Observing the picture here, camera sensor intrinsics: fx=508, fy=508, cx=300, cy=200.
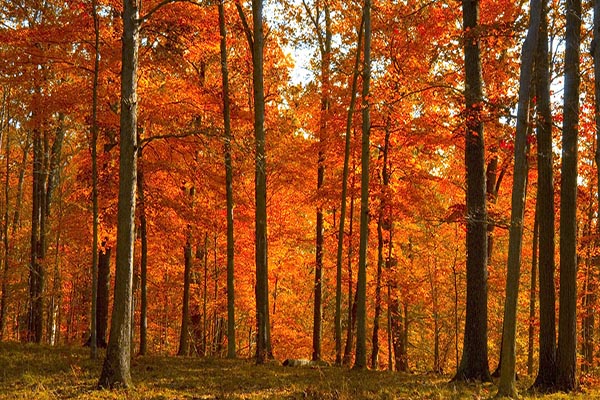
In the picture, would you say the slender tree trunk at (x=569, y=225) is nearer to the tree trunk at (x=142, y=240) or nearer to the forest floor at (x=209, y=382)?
the forest floor at (x=209, y=382)

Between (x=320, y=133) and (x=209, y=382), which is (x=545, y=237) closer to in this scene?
(x=209, y=382)

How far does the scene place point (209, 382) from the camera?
9703 millimetres

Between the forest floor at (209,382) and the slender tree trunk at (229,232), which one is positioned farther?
the slender tree trunk at (229,232)

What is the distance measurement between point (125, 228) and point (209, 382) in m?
3.50

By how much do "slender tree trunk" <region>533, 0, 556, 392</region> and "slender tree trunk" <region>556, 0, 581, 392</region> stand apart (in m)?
0.19

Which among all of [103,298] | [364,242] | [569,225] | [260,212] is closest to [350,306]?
[364,242]

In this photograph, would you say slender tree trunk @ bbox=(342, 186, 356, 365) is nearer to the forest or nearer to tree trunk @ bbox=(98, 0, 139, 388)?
the forest

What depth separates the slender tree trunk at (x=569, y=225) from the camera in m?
9.43

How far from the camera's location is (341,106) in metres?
16.9

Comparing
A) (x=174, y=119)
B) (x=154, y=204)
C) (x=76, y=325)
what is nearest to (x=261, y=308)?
(x=154, y=204)

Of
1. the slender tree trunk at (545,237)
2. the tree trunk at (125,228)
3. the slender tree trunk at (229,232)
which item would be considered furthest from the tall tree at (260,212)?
the slender tree trunk at (545,237)

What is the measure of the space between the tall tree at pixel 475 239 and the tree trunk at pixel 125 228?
6.26m

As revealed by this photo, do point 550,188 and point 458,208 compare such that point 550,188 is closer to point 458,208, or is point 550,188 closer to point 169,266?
point 458,208

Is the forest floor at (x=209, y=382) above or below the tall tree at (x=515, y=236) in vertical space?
below
